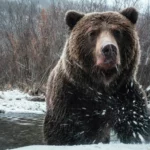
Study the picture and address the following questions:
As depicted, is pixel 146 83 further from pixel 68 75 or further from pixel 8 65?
pixel 68 75

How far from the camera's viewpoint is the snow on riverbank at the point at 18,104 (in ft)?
42.5

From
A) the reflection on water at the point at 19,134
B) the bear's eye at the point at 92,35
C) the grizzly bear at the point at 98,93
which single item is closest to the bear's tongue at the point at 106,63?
the grizzly bear at the point at 98,93

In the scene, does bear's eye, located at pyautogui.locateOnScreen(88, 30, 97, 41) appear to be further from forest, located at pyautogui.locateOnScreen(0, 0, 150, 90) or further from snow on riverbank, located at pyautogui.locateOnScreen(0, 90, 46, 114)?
forest, located at pyautogui.locateOnScreen(0, 0, 150, 90)

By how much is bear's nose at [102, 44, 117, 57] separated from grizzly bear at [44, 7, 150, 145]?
0.45 m

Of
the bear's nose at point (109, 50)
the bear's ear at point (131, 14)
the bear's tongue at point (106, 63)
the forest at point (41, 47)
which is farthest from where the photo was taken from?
the forest at point (41, 47)

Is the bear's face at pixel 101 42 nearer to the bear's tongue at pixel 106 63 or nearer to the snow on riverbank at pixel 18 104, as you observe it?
the bear's tongue at pixel 106 63

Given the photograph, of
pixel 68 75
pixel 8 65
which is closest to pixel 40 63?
pixel 8 65

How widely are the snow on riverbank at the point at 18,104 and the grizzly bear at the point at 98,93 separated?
7.55 metres

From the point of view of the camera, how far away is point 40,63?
63.4 ft

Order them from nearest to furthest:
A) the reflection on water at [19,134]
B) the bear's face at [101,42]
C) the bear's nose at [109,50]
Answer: the bear's nose at [109,50] → the bear's face at [101,42] → the reflection on water at [19,134]

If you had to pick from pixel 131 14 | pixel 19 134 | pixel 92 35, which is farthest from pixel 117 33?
pixel 19 134

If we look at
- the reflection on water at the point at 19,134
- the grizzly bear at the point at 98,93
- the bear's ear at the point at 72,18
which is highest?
the bear's ear at the point at 72,18

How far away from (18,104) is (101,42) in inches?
410

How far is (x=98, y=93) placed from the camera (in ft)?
16.0
